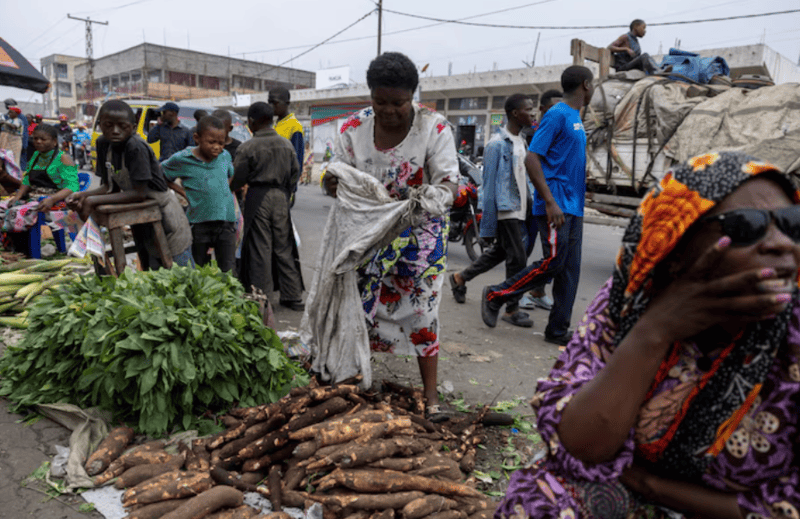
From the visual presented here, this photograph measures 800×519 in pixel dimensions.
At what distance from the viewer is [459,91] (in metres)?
23.0

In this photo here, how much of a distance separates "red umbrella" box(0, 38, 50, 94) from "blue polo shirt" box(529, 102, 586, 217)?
5.99 m

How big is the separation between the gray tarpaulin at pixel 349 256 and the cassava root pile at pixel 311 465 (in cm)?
37

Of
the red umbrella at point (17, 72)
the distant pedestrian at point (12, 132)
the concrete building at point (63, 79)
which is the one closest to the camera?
the red umbrella at point (17, 72)

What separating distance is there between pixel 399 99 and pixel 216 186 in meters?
2.52

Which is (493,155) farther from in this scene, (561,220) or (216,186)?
(216,186)

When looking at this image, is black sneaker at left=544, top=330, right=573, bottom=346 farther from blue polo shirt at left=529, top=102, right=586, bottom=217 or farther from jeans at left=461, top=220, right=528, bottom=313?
blue polo shirt at left=529, top=102, right=586, bottom=217

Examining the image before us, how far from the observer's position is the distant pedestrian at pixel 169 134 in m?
8.12

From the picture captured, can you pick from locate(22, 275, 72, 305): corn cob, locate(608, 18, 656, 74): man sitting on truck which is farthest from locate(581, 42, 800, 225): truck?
locate(22, 275, 72, 305): corn cob

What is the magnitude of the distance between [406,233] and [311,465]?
1334 mm

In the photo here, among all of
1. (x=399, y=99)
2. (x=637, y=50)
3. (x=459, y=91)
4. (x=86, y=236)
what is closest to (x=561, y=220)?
(x=399, y=99)

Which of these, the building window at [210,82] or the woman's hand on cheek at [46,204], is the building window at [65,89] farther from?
the woman's hand on cheek at [46,204]

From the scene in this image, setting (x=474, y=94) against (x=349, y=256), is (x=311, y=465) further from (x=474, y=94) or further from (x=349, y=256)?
(x=474, y=94)

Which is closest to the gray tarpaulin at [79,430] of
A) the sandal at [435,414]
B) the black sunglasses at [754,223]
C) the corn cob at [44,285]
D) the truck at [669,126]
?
the sandal at [435,414]

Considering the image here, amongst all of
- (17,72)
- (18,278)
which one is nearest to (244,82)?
(17,72)
